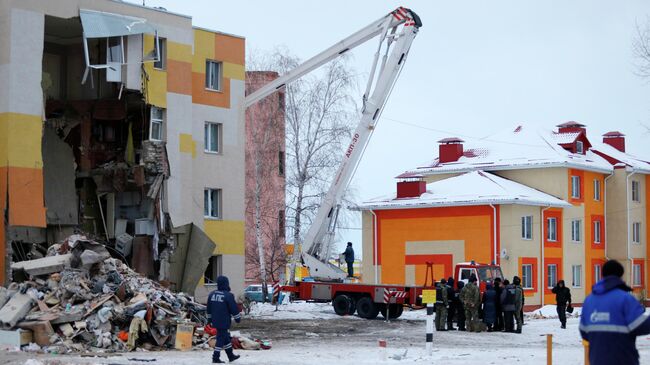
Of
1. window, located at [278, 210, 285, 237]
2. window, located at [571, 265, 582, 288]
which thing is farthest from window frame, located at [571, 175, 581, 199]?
window, located at [278, 210, 285, 237]

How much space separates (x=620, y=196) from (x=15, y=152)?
36.6 m

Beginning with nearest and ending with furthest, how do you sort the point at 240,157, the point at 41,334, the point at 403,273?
the point at 41,334
the point at 240,157
the point at 403,273

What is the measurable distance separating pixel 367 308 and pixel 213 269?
5.79 metres

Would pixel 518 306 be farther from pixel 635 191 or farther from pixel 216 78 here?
pixel 635 191

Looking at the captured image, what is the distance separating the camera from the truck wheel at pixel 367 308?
3737 centimetres

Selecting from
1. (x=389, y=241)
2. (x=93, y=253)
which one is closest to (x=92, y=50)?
(x=93, y=253)

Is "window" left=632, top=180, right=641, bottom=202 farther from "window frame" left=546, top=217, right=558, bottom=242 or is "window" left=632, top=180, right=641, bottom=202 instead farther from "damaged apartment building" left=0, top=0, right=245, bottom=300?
"damaged apartment building" left=0, top=0, right=245, bottom=300

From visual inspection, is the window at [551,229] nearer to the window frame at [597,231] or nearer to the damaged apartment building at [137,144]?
the window frame at [597,231]

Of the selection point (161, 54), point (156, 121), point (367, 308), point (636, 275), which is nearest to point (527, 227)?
→ point (636, 275)

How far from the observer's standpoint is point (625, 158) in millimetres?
58438

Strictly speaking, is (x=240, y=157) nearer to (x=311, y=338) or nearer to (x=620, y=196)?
(x=311, y=338)

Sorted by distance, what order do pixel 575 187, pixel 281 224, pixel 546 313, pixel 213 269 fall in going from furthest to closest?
pixel 281 224 → pixel 575 187 → pixel 546 313 → pixel 213 269

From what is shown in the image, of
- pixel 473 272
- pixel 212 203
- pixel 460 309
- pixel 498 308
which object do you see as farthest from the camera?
pixel 212 203

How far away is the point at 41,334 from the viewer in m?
22.8
